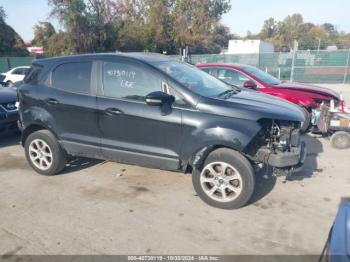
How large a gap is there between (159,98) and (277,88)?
14.2ft

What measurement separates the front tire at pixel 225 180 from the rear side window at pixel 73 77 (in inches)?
77.4

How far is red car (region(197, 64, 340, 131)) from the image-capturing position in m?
6.86

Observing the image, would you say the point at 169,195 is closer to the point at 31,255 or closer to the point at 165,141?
the point at 165,141

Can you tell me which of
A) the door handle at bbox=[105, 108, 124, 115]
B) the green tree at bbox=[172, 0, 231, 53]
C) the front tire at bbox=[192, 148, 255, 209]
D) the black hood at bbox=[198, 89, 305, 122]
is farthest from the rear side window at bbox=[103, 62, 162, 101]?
the green tree at bbox=[172, 0, 231, 53]

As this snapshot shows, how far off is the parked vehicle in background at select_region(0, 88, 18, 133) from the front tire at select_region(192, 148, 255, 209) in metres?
4.35

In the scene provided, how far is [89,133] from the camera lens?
4410 mm

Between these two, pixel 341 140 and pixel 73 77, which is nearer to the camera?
pixel 73 77

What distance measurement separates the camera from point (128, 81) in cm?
413

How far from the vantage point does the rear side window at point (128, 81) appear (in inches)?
157

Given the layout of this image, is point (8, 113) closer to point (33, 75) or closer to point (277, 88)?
point (33, 75)

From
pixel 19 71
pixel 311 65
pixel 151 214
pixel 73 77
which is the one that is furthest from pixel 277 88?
pixel 311 65

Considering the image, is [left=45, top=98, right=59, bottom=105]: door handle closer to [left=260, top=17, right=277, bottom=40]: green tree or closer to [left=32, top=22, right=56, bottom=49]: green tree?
[left=32, top=22, right=56, bottom=49]: green tree

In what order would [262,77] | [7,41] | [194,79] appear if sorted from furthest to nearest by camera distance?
[7,41] → [262,77] → [194,79]

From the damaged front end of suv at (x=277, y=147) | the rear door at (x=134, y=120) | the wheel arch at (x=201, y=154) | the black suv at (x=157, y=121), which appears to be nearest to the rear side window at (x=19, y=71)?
the black suv at (x=157, y=121)
